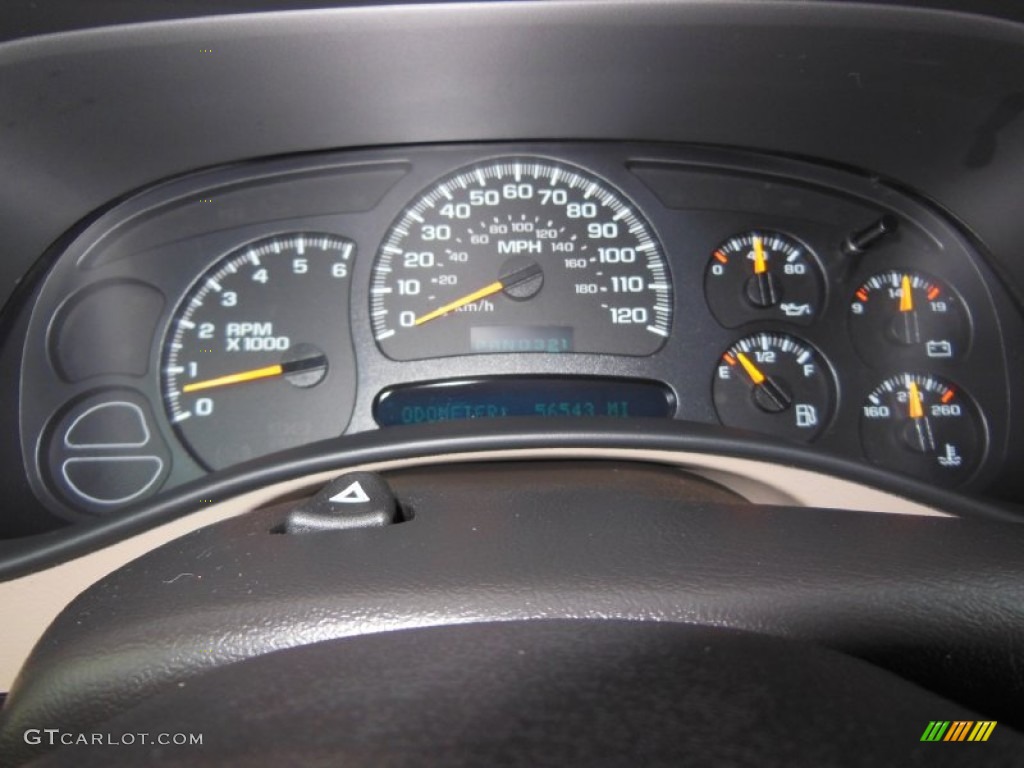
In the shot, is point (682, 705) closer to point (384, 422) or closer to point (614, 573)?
point (614, 573)

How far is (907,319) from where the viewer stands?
2.45 metres

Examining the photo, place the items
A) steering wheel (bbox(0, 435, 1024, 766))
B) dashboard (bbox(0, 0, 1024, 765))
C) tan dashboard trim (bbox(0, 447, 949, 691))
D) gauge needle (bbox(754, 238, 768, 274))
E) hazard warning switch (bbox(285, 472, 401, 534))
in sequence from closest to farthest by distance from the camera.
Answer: steering wheel (bbox(0, 435, 1024, 766)), dashboard (bbox(0, 0, 1024, 765)), hazard warning switch (bbox(285, 472, 401, 534)), tan dashboard trim (bbox(0, 447, 949, 691)), gauge needle (bbox(754, 238, 768, 274))

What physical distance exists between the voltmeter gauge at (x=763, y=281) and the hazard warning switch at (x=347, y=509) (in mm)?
1513

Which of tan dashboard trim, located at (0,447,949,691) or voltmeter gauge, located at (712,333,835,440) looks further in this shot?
voltmeter gauge, located at (712,333,835,440)

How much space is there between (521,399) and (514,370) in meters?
0.08

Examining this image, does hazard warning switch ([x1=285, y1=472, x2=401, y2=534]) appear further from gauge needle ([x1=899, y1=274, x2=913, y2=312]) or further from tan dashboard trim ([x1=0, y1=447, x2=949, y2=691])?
gauge needle ([x1=899, y1=274, x2=913, y2=312])

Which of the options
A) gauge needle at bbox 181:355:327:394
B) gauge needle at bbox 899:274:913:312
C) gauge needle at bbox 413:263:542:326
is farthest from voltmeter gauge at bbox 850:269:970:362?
gauge needle at bbox 181:355:327:394

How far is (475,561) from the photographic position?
960 millimetres

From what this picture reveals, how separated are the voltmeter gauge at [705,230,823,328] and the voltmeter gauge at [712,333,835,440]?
2.9 inches

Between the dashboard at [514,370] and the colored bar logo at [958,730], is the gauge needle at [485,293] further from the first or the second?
the colored bar logo at [958,730]

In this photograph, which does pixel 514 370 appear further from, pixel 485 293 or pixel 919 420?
pixel 919 420

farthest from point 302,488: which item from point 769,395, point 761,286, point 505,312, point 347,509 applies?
point 761,286

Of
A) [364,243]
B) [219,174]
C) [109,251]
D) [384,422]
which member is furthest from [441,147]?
[109,251]

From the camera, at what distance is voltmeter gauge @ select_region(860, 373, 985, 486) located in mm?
2377
